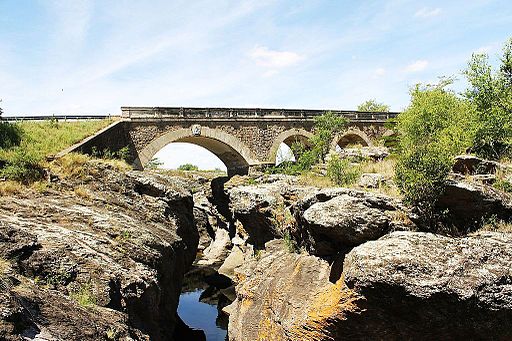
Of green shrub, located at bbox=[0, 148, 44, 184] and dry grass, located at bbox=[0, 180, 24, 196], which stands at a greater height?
green shrub, located at bbox=[0, 148, 44, 184]

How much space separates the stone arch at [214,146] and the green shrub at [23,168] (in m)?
11.2

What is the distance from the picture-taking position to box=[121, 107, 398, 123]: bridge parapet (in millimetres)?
26391

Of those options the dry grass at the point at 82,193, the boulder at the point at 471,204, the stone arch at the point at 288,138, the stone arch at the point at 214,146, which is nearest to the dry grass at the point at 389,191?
the boulder at the point at 471,204

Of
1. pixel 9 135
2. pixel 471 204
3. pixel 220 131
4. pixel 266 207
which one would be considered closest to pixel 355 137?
pixel 220 131

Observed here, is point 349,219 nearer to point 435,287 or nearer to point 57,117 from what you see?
point 435,287

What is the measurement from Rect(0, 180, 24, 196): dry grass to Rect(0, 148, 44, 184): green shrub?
19.9 inches

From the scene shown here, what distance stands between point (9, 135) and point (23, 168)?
238 inches

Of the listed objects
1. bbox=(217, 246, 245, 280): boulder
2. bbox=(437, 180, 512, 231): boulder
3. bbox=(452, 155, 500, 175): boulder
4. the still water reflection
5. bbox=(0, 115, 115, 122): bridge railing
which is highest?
bbox=(0, 115, 115, 122): bridge railing

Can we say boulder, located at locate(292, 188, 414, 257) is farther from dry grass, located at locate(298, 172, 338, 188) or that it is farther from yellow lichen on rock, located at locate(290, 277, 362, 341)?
dry grass, located at locate(298, 172, 338, 188)

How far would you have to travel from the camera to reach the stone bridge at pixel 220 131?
2600cm

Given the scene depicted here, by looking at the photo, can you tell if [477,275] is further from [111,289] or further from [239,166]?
[239,166]

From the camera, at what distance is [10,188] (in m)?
13.2

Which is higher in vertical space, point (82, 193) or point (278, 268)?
point (82, 193)

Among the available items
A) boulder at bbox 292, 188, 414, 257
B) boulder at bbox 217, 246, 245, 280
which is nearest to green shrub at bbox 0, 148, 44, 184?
boulder at bbox 292, 188, 414, 257
